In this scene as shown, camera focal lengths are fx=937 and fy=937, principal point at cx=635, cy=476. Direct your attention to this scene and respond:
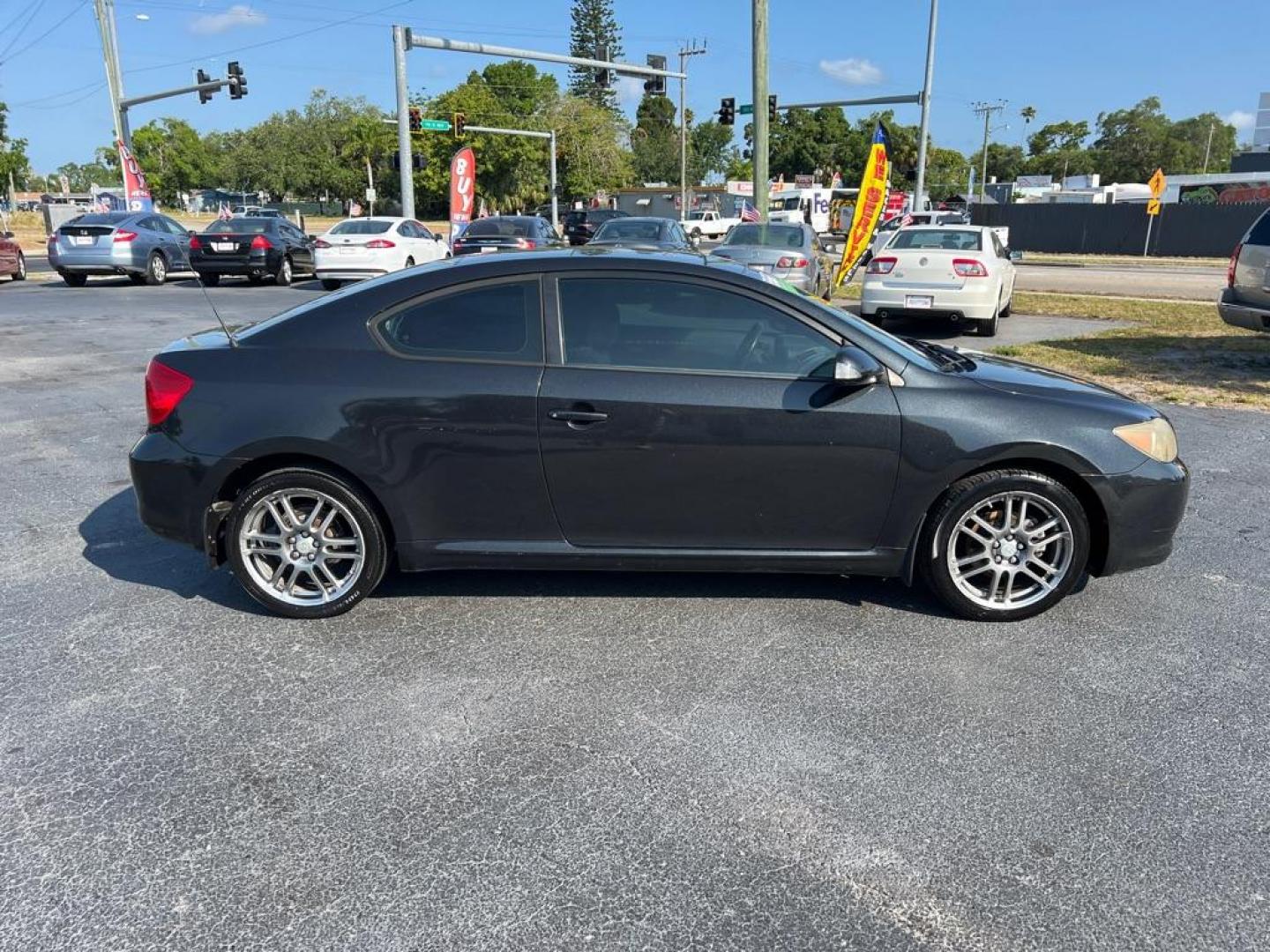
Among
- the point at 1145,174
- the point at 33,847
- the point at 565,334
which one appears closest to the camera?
the point at 33,847

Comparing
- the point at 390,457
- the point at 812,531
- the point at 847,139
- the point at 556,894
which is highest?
the point at 847,139

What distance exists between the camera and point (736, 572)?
4.11m

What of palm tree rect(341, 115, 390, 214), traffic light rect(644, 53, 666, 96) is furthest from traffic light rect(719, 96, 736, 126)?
palm tree rect(341, 115, 390, 214)

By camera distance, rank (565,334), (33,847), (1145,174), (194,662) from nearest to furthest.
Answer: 1. (33,847)
2. (194,662)
3. (565,334)
4. (1145,174)

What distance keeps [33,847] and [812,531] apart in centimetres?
294

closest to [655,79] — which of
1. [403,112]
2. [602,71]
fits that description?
[602,71]

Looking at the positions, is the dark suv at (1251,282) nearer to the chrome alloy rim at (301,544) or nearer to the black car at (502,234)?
the chrome alloy rim at (301,544)

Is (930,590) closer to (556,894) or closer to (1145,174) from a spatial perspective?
(556,894)

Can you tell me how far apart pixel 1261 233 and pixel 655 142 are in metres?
104

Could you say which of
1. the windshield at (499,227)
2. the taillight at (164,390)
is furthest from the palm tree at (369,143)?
the taillight at (164,390)

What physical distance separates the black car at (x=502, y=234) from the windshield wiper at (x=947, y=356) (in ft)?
44.8

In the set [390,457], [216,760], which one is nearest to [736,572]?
[390,457]

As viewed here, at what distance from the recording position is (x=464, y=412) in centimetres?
392

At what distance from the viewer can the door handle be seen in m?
3.89
